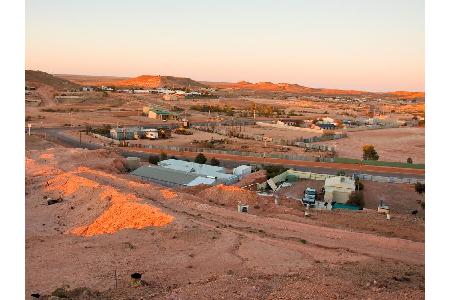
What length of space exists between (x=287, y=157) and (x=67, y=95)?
257 feet

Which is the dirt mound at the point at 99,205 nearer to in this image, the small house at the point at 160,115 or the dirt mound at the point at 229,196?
the dirt mound at the point at 229,196

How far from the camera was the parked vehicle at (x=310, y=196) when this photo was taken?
23953 millimetres

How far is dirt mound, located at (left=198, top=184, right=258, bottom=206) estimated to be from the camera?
21545mm

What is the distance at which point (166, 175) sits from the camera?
28844mm

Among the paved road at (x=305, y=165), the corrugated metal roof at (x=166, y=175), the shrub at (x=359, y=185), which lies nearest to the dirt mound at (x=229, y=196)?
the corrugated metal roof at (x=166, y=175)

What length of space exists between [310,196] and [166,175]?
901 cm

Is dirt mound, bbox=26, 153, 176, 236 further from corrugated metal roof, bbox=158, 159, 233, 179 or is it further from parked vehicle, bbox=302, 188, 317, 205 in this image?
parked vehicle, bbox=302, 188, 317, 205

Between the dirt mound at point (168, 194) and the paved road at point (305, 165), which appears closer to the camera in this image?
the dirt mound at point (168, 194)

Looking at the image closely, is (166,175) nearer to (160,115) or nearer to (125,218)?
(125,218)

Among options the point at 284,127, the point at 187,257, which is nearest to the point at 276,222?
the point at 187,257

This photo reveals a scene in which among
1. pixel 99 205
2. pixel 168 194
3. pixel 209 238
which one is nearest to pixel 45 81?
pixel 99 205

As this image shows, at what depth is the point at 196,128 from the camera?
64.4 m

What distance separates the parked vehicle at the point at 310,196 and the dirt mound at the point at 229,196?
324cm

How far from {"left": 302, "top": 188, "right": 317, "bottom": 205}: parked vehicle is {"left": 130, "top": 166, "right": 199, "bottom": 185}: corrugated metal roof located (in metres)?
6.83
